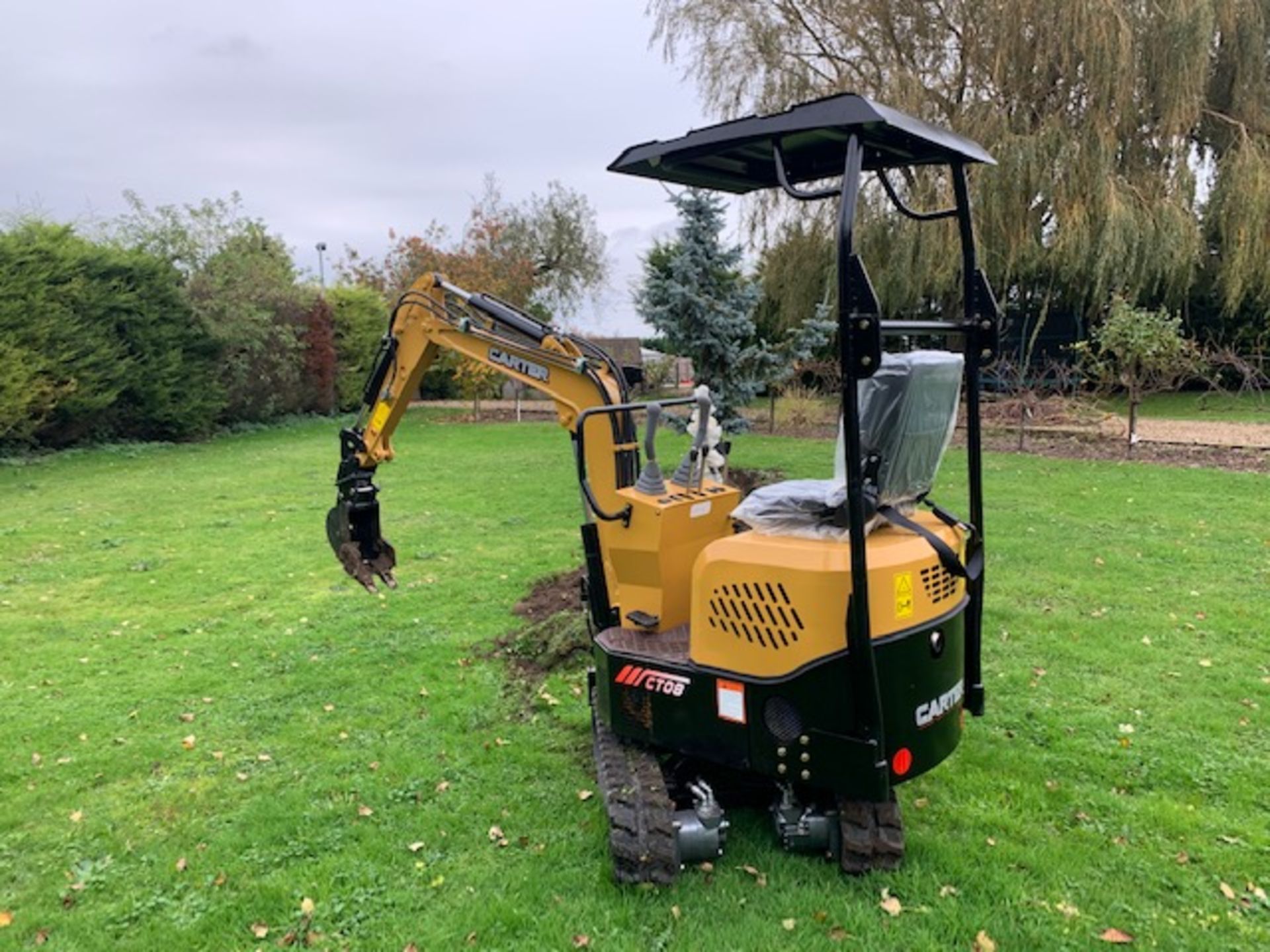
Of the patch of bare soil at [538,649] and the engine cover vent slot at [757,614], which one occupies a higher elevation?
the engine cover vent slot at [757,614]

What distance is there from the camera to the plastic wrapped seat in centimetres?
310

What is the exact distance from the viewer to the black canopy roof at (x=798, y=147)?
2.94 metres

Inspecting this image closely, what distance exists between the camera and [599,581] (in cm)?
406

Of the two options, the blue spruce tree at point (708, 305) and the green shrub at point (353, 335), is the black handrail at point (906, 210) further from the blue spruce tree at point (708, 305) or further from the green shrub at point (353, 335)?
the green shrub at point (353, 335)

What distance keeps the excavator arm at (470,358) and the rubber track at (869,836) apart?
1.70 m

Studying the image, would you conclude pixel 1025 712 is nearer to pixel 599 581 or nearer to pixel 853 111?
pixel 599 581

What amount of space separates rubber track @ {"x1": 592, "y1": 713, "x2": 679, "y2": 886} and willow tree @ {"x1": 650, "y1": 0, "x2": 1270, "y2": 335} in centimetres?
1377

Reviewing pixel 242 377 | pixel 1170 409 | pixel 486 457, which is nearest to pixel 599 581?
pixel 486 457

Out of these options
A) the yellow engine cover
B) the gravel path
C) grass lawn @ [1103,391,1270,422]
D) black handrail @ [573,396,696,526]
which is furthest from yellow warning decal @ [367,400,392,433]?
grass lawn @ [1103,391,1270,422]

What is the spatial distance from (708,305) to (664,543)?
7155 millimetres

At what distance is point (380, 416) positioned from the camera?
5.16m

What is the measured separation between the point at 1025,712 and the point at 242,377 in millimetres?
18137

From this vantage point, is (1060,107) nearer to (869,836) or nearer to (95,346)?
(869,836)

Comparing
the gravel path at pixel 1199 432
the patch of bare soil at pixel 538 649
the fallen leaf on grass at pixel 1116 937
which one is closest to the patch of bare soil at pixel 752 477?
the patch of bare soil at pixel 538 649
